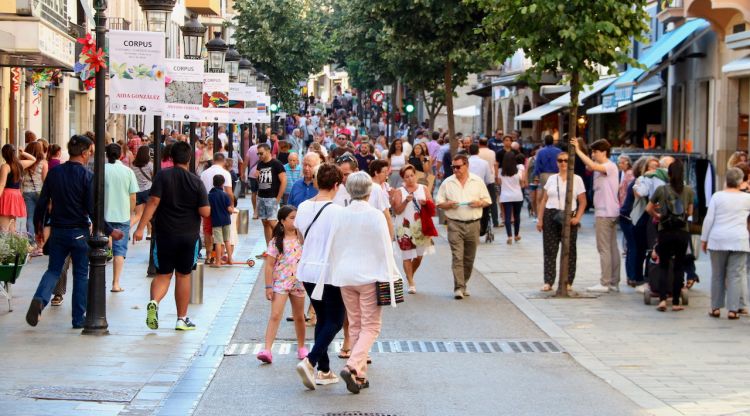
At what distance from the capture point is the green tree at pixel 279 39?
173 ft

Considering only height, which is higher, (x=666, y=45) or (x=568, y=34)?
(x=666, y=45)

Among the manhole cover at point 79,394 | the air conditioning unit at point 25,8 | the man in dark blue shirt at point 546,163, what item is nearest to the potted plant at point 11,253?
the manhole cover at point 79,394

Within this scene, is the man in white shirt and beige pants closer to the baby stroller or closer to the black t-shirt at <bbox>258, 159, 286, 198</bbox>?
the baby stroller

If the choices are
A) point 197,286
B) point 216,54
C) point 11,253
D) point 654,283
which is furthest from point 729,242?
point 216,54

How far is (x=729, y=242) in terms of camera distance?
13695 millimetres

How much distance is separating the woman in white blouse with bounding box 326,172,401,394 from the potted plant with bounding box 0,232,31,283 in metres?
4.48

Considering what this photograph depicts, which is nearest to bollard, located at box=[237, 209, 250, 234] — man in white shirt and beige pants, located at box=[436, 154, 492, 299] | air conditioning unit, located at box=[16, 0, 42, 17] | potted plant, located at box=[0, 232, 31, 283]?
air conditioning unit, located at box=[16, 0, 42, 17]

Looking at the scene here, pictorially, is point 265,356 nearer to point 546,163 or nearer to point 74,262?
point 74,262

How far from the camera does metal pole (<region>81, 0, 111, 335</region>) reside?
39.9 feet

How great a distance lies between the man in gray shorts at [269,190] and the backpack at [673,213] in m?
7.34

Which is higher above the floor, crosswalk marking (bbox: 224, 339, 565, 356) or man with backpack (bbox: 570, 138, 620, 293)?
man with backpack (bbox: 570, 138, 620, 293)

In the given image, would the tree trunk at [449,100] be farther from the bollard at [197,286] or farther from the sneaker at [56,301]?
the sneaker at [56,301]

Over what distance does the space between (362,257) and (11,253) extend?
4736 mm

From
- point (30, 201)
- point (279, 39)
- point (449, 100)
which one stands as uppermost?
point (279, 39)
